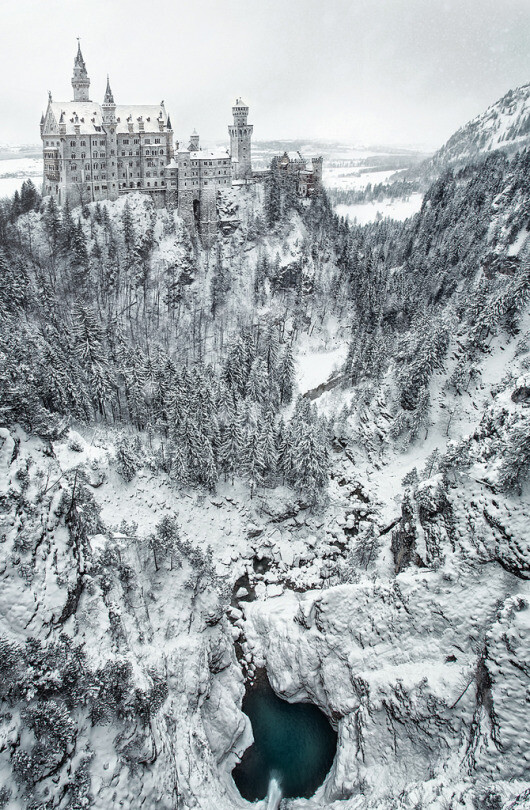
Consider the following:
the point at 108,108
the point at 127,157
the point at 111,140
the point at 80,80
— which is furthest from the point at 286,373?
the point at 80,80

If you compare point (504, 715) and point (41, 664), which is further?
point (504, 715)

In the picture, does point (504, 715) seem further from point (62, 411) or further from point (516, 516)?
point (62, 411)

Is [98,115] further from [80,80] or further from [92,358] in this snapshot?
[92,358]

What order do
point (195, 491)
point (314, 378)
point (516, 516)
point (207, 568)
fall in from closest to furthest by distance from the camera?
point (516, 516) → point (207, 568) → point (195, 491) → point (314, 378)

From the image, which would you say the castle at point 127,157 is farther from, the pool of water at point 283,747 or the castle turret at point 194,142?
the pool of water at point 283,747

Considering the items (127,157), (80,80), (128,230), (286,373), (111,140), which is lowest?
(286,373)

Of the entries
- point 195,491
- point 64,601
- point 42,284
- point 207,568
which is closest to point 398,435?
point 195,491

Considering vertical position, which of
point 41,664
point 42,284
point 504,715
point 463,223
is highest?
point 463,223

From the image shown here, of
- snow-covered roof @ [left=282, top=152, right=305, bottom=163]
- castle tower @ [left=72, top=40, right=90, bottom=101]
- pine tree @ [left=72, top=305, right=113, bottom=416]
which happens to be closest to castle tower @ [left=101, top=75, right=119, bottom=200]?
castle tower @ [left=72, top=40, right=90, bottom=101]
